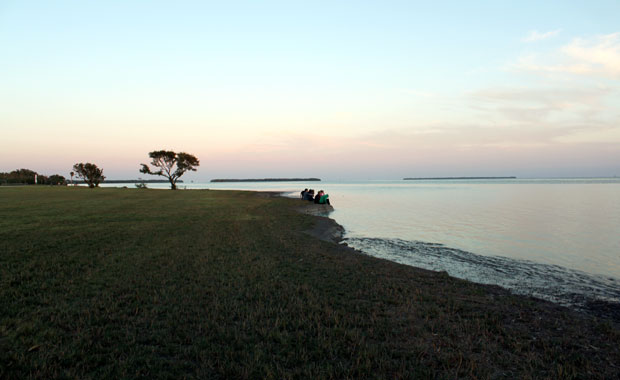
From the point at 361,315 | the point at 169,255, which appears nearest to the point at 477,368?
the point at 361,315

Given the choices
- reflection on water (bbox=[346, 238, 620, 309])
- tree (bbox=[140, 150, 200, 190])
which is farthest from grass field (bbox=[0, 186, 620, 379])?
tree (bbox=[140, 150, 200, 190])

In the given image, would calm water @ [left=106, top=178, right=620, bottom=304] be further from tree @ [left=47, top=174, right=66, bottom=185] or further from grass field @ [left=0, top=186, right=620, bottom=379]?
tree @ [left=47, top=174, right=66, bottom=185]

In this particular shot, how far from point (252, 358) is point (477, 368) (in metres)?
3.82

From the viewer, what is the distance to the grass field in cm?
503

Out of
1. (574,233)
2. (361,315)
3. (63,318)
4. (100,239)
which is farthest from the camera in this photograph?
(574,233)

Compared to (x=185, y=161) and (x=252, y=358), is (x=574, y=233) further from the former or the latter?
(x=185, y=161)

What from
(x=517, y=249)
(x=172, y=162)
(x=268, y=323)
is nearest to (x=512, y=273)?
(x=517, y=249)

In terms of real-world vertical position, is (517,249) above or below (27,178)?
below

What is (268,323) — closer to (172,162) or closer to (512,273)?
(512,273)

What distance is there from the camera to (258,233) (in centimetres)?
1906

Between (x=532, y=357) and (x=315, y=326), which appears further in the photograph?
(x=315, y=326)

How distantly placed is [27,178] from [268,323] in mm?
110200

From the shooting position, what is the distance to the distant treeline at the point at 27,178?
83125 millimetres

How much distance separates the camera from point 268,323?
6629 mm
